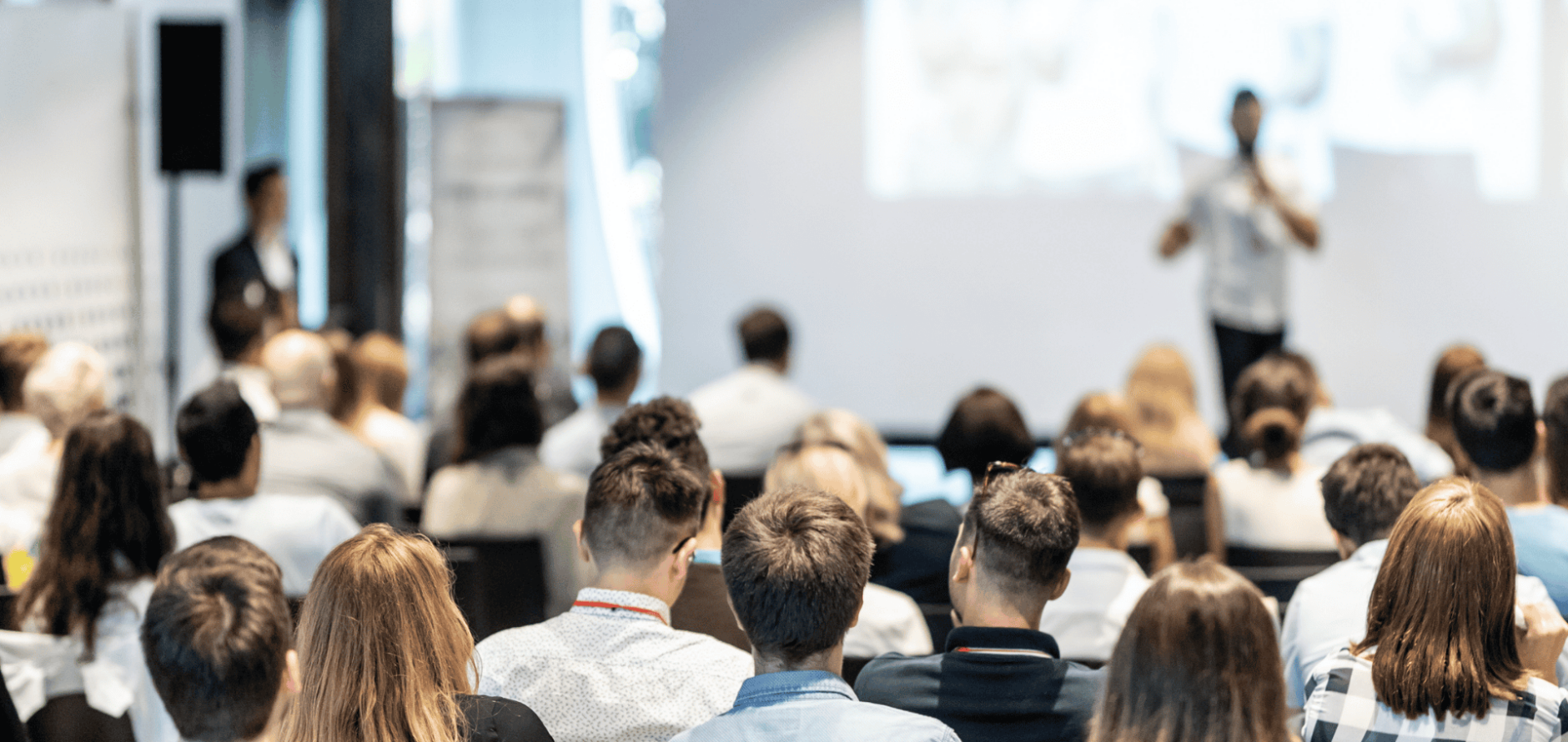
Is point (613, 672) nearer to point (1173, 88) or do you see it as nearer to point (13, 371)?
point (13, 371)

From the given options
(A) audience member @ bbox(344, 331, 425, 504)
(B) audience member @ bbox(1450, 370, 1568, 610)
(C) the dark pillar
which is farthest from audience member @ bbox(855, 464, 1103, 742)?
(C) the dark pillar

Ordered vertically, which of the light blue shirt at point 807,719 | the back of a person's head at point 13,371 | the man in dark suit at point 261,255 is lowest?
the light blue shirt at point 807,719

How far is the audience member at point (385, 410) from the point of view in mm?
4578

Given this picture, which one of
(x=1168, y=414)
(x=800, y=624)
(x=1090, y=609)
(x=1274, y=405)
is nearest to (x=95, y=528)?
(x=800, y=624)

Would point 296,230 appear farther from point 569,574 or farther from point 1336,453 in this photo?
point 1336,453

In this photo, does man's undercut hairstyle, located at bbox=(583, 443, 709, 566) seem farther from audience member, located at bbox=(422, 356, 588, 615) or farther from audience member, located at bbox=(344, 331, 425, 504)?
audience member, located at bbox=(344, 331, 425, 504)

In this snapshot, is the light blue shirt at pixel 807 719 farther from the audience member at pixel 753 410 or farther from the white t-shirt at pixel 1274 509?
the audience member at pixel 753 410

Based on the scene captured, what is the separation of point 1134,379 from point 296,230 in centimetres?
497

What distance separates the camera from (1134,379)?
4.50 m

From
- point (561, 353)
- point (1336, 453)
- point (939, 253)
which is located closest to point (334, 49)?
point (561, 353)

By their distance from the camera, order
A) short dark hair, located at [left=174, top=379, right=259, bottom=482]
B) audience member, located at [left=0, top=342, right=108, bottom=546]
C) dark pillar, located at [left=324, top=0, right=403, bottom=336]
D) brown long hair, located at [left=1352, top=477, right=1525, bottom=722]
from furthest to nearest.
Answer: dark pillar, located at [left=324, top=0, right=403, bottom=336] < audience member, located at [left=0, top=342, right=108, bottom=546] < short dark hair, located at [left=174, top=379, right=259, bottom=482] < brown long hair, located at [left=1352, top=477, right=1525, bottom=722]

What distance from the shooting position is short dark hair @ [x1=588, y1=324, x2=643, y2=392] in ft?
14.3

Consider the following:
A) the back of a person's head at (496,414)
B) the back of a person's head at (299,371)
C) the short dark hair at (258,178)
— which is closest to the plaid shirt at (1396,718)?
the back of a person's head at (496,414)

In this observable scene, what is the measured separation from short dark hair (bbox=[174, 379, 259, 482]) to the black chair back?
→ 0.59m
